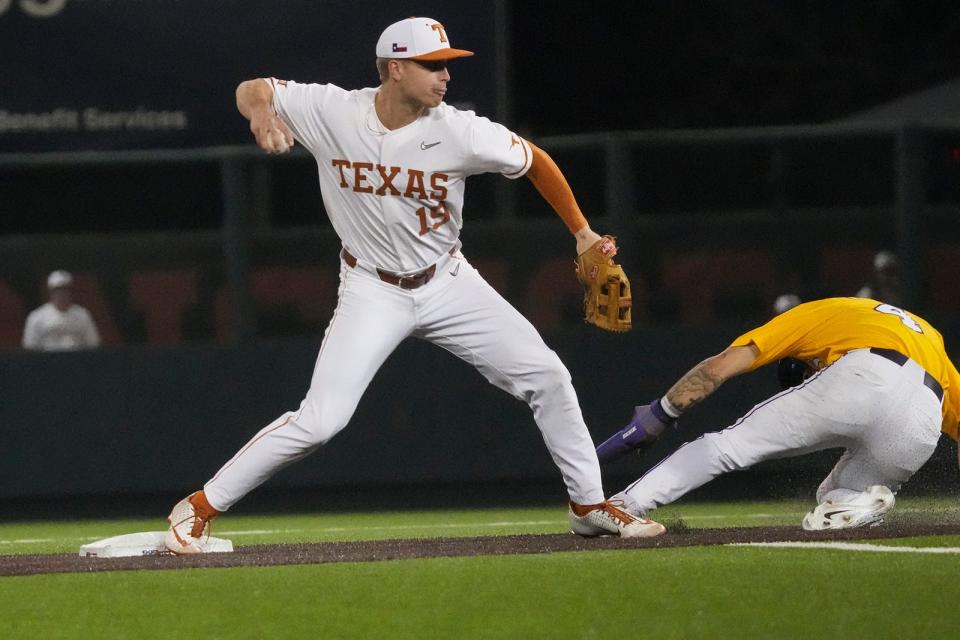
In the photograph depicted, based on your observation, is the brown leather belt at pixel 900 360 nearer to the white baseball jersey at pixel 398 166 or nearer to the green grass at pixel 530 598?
the green grass at pixel 530 598

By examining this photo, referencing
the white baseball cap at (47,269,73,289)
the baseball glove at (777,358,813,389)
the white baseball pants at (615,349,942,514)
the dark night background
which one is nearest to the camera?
the white baseball pants at (615,349,942,514)

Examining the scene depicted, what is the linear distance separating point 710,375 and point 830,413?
0.48 m

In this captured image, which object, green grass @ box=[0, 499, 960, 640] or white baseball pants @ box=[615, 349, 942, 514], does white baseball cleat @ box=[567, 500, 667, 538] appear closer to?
white baseball pants @ box=[615, 349, 942, 514]

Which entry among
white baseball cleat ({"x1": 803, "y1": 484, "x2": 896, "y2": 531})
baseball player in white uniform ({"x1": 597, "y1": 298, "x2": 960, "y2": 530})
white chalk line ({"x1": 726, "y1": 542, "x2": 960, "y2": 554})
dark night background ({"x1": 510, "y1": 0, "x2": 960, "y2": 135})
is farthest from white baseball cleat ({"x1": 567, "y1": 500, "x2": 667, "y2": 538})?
dark night background ({"x1": 510, "y1": 0, "x2": 960, "y2": 135})

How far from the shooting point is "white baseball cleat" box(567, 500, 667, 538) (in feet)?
24.5

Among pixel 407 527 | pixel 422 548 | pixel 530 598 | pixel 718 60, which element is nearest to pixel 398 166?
pixel 422 548

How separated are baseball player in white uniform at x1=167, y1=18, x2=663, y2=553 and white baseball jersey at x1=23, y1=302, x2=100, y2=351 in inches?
193

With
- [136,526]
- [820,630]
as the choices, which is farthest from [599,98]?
[820,630]

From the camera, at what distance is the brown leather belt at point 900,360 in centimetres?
767

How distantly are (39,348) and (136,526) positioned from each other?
135 cm

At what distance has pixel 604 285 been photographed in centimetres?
753

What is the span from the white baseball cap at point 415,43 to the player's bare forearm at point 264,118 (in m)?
0.44

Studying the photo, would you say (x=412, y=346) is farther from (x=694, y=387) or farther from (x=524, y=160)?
(x=524, y=160)

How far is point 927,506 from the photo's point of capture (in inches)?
393
